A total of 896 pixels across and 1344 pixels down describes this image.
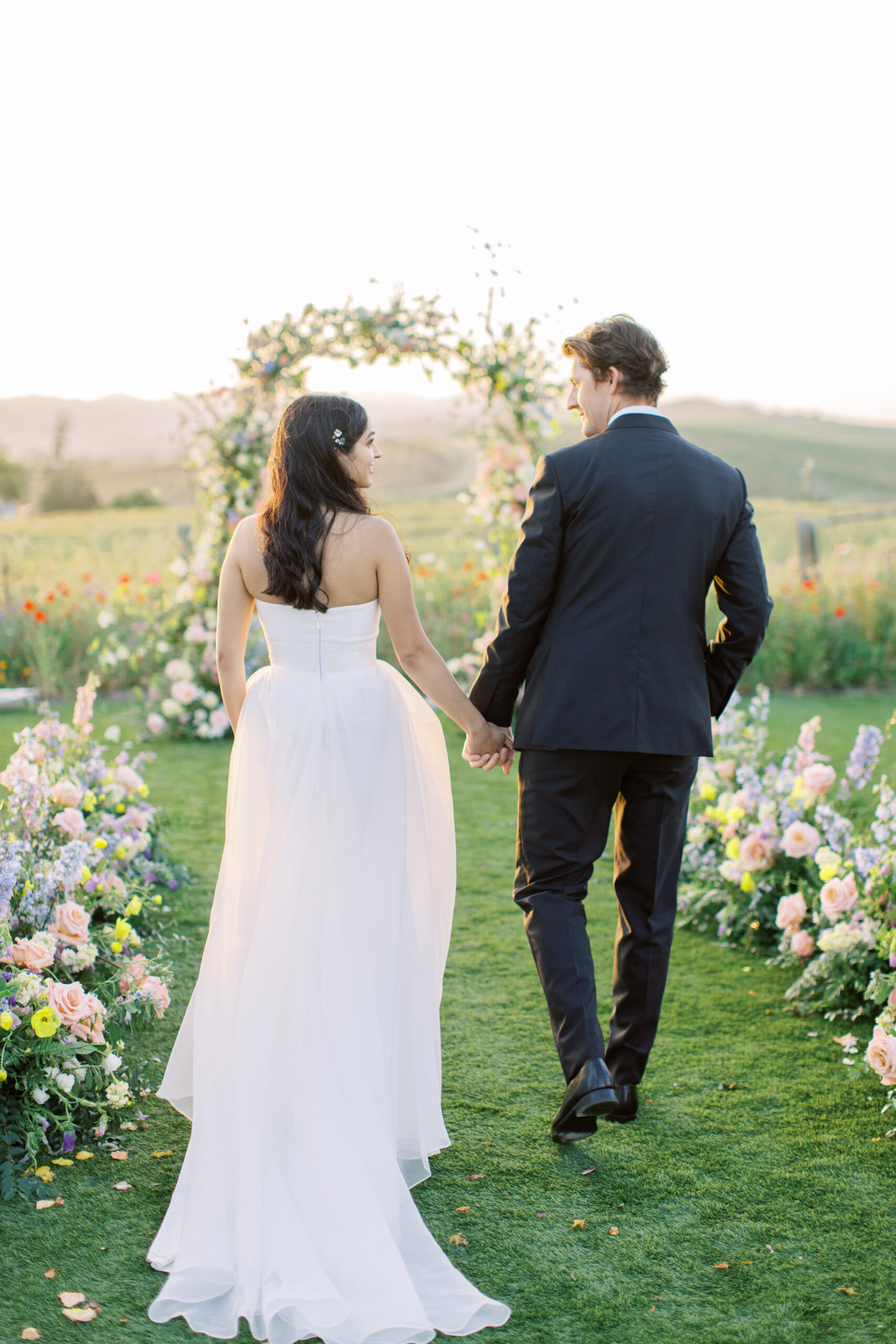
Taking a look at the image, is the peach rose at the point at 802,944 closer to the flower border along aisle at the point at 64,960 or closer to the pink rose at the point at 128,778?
the flower border along aisle at the point at 64,960

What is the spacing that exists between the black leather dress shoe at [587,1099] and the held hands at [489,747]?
75 cm

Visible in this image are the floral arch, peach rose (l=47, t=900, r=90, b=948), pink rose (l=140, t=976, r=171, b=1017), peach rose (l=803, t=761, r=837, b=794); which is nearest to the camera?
peach rose (l=47, t=900, r=90, b=948)

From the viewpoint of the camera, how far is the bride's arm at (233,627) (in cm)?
244

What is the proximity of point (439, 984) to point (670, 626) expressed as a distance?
1021 millimetres

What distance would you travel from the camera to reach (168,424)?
44.3 metres

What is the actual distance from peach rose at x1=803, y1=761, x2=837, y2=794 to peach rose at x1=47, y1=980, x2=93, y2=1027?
2569 millimetres

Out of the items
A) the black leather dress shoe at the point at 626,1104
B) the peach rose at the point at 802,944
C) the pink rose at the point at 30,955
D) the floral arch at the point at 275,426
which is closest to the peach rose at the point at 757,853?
the peach rose at the point at 802,944

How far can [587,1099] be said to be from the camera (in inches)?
94.4

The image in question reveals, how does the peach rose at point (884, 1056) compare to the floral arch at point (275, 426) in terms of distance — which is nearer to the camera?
the peach rose at point (884, 1056)

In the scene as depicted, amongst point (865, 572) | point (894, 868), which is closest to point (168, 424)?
point (865, 572)

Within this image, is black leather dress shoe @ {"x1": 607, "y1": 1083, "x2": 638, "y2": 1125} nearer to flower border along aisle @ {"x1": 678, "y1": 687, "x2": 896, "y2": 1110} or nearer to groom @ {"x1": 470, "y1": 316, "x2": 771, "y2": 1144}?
groom @ {"x1": 470, "y1": 316, "x2": 771, "y2": 1144}

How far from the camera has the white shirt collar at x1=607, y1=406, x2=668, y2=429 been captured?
255 cm

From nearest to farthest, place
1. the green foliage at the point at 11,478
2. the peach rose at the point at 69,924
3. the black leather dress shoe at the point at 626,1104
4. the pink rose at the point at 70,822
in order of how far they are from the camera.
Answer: the black leather dress shoe at the point at 626,1104 → the peach rose at the point at 69,924 → the pink rose at the point at 70,822 → the green foliage at the point at 11,478

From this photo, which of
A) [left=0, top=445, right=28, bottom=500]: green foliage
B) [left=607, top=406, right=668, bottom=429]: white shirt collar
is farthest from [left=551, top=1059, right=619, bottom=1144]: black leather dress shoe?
[left=0, top=445, right=28, bottom=500]: green foliage
